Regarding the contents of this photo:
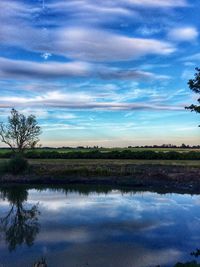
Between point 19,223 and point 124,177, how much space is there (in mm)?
24971

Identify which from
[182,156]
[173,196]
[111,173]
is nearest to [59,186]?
[111,173]

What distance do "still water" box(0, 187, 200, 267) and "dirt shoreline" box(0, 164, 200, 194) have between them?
6.26m

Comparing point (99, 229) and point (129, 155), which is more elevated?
point (129, 155)

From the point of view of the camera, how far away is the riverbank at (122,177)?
45375 mm

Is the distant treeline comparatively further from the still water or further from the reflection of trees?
the reflection of trees

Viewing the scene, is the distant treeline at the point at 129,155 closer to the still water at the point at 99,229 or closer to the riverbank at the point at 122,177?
the riverbank at the point at 122,177

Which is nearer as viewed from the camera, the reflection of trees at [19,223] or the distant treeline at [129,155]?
the reflection of trees at [19,223]

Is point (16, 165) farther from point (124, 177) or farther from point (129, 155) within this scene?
point (129, 155)

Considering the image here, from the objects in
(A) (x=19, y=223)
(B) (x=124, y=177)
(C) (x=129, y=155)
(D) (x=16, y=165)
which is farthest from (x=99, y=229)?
(C) (x=129, y=155)

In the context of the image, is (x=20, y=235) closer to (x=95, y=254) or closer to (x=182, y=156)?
(x=95, y=254)

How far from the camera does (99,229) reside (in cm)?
2356

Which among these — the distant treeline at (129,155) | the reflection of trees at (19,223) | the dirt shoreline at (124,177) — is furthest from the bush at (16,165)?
the distant treeline at (129,155)

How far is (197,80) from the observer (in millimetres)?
41500

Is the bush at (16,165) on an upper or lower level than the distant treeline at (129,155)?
lower
